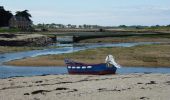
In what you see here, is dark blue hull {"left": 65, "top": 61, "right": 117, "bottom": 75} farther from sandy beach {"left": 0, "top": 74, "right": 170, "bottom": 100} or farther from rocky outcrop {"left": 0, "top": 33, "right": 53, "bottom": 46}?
rocky outcrop {"left": 0, "top": 33, "right": 53, "bottom": 46}

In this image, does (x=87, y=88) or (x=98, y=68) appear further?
(x=98, y=68)

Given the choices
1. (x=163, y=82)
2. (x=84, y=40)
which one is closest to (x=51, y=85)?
(x=163, y=82)

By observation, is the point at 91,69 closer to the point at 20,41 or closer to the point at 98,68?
the point at 98,68

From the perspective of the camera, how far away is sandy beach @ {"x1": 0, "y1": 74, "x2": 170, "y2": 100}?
86.5 feet

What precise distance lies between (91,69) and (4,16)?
447 ft

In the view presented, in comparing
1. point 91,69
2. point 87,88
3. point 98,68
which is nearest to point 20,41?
point 91,69

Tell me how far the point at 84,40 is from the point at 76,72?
3463 inches

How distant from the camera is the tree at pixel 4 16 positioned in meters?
167

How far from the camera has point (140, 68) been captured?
52.2 meters

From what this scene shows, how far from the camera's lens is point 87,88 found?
29891 millimetres

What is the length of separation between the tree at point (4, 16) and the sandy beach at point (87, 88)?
13419 cm

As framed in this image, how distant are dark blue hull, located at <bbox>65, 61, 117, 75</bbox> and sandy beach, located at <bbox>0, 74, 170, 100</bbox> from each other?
5.03 meters

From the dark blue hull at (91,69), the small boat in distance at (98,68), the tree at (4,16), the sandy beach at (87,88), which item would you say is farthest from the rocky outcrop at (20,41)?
the sandy beach at (87,88)

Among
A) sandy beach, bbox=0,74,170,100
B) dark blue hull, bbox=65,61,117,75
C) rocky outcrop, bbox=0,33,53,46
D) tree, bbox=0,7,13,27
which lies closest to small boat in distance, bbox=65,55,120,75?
dark blue hull, bbox=65,61,117,75
